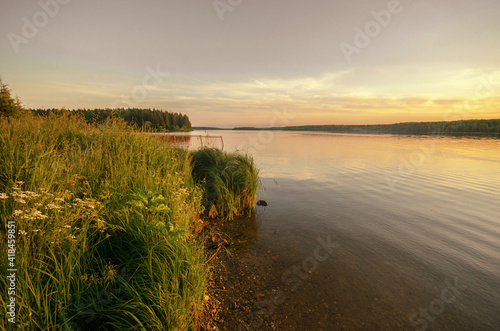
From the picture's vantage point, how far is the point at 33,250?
2760 millimetres

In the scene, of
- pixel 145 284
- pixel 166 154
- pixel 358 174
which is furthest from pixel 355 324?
pixel 358 174

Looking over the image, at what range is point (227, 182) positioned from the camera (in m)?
8.37

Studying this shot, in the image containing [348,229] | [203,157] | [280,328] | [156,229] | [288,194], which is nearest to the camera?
[280,328]

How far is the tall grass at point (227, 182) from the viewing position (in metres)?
8.04

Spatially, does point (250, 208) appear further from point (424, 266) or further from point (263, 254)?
point (424, 266)

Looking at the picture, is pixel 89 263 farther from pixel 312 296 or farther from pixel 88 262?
pixel 312 296

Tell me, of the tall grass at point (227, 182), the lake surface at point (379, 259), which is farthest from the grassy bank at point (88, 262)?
the tall grass at point (227, 182)

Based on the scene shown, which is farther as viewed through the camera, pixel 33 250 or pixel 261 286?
pixel 261 286

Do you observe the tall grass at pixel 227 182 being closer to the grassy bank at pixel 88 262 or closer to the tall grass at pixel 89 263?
the grassy bank at pixel 88 262

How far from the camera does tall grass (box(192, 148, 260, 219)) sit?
804 centimetres

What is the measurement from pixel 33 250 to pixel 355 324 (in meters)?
4.99

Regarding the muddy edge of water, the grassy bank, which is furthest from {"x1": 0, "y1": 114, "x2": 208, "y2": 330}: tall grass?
the muddy edge of water

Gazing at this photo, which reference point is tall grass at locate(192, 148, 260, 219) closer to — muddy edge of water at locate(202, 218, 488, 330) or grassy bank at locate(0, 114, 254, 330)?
muddy edge of water at locate(202, 218, 488, 330)

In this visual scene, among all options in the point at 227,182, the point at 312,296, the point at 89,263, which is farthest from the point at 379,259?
the point at 89,263
